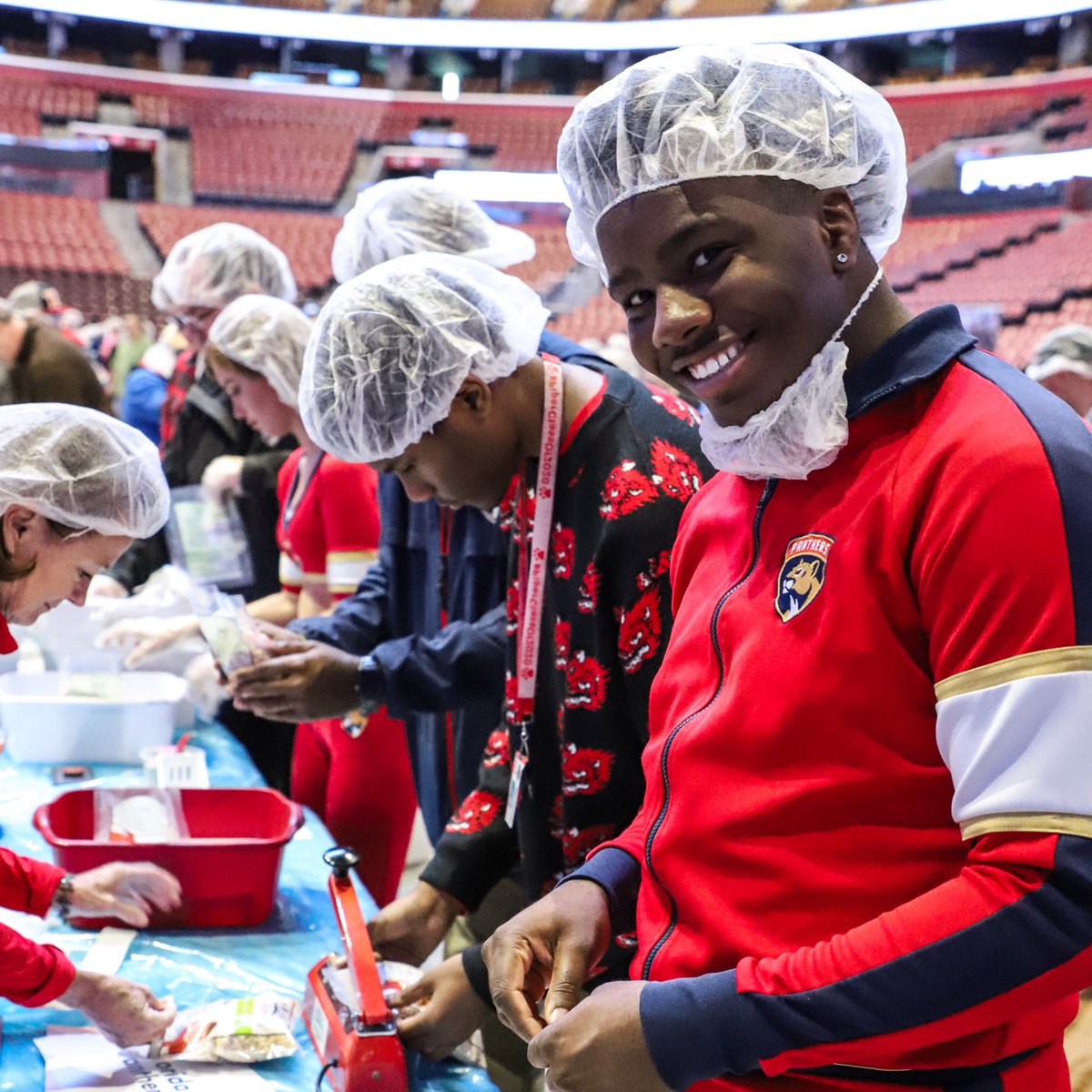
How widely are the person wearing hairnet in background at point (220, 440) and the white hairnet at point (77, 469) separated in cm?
133

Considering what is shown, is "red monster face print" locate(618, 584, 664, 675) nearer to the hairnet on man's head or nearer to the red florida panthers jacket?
the red florida panthers jacket

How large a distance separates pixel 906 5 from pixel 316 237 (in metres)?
8.95

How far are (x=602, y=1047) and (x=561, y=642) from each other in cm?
65

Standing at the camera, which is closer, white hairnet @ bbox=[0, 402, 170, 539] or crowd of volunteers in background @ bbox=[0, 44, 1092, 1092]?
crowd of volunteers in background @ bbox=[0, 44, 1092, 1092]

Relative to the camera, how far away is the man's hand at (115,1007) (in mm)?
1391

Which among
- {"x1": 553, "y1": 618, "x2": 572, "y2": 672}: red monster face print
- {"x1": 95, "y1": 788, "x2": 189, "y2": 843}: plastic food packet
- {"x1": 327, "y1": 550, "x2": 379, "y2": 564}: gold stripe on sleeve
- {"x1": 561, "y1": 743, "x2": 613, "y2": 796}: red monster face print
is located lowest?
{"x1": 95, "y1": 788, "x2": 189, "y2": 843}: plastic food packet

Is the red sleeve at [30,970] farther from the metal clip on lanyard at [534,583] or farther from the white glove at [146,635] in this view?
the white glove at [146,635]

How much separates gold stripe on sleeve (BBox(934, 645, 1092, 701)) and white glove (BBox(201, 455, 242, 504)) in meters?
2.66

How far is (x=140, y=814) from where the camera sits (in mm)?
1946

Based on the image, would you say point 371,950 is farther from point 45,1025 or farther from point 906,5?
point 906,5

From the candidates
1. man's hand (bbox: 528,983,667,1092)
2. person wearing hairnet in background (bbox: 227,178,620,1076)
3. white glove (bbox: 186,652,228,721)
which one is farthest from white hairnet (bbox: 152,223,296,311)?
man's hand (bbox: 528,983,667,1092)

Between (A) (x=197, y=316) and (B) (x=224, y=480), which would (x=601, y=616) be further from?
(A) (x=197, y=316)

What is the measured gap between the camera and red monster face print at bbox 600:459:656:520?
1.39m

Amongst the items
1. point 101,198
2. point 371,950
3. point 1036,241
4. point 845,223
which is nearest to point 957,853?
point 845,223
